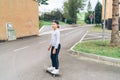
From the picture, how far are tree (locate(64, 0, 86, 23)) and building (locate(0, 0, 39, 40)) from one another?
43.8 metres

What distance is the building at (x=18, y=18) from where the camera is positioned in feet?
72.2

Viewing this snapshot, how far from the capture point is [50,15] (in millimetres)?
66188

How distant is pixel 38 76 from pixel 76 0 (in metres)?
68.8

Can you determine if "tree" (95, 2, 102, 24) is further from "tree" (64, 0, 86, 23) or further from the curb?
the curb

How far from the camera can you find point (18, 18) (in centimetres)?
2466

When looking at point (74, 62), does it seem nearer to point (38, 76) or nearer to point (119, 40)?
point (38, 76)

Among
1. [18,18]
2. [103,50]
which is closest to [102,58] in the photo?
[103,50]

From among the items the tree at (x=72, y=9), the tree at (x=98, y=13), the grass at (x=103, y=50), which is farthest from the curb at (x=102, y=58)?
the tree at (x=72, y=9)

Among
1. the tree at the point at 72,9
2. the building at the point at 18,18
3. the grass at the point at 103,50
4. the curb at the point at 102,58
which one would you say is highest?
the tree at the point at 72,9

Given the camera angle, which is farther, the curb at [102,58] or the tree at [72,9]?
the tree at [72,9]

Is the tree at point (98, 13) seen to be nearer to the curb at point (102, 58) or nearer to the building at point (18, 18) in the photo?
the building at point (18, 18)

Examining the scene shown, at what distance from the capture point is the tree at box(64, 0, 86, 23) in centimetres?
7269

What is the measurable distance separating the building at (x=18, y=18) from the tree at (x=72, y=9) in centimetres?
4377

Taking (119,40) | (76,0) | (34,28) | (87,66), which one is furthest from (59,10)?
(87,66)
